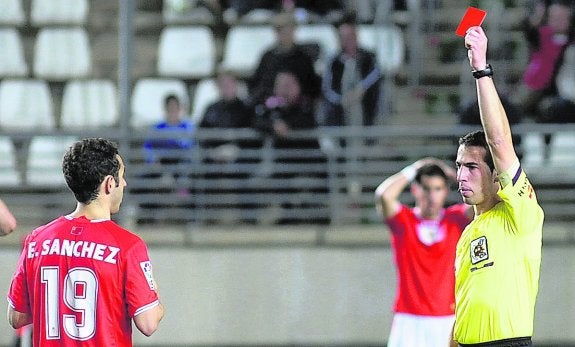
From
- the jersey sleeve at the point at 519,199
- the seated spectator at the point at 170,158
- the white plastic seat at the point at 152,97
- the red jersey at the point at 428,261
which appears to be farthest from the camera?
the white plastic seat at the point at 152,97

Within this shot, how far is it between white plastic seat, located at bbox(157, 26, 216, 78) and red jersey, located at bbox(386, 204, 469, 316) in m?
5.36

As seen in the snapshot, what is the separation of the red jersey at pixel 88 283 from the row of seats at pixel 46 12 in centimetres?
882

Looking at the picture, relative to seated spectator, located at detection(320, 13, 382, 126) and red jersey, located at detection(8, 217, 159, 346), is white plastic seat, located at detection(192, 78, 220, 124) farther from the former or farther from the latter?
red jersey, located at detection(8, 217, 159, 346)

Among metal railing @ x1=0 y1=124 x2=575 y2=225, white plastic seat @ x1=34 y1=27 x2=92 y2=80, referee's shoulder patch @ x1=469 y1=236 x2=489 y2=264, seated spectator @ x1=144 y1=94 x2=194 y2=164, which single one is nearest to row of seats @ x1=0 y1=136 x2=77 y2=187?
metal railing @ x1=0 y1=124 x2=575 y2=225

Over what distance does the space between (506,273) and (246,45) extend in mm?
8089

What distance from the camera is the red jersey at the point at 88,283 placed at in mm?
5602

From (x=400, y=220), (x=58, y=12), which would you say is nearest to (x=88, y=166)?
(x=400, y=220)

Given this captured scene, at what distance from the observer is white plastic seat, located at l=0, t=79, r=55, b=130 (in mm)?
13578

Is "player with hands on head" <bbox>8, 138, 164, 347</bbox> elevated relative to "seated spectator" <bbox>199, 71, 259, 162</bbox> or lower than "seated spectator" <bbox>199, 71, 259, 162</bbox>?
lower

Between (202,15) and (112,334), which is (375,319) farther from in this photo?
(112,334)

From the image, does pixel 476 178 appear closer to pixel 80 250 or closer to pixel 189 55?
pixel 80 250

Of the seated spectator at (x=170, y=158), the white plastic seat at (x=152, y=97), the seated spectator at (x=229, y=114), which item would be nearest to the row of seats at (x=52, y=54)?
the white plastic seat at (x=152, y=97)

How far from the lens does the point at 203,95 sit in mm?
13344

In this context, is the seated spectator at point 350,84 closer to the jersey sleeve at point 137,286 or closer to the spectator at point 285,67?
the spectator at point 285,67
